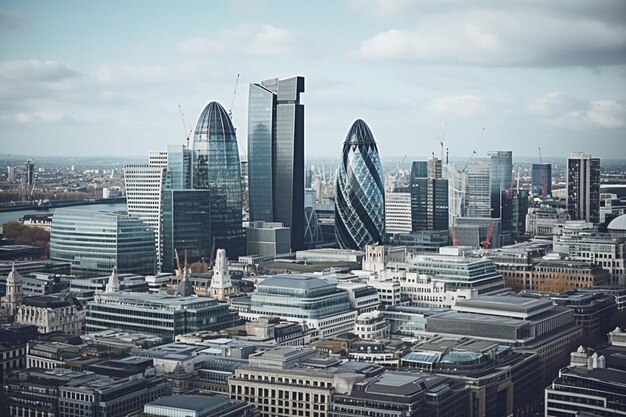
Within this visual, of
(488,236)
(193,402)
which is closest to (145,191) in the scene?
(488,236)

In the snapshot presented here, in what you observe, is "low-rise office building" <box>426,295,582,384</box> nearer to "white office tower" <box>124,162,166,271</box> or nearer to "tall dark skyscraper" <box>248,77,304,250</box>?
"white office tower" <box>124,162,166,271</box>

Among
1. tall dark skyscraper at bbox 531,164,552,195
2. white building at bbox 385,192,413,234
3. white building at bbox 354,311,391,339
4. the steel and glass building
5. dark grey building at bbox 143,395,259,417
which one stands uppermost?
tall dark skyscraper at bbox 531,164,552,195

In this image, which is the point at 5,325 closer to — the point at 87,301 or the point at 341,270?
the point at 87,301

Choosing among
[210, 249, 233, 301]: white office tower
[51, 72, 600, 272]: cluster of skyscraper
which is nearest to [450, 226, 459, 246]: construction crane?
[51, 72, 600, 272]: cluster of skyscraper

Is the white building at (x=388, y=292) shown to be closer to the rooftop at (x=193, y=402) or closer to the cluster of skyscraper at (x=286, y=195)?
the cluster of skyscraper at (x=286, y=195)

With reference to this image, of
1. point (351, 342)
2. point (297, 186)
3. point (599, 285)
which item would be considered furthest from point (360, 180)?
point (351, 342)

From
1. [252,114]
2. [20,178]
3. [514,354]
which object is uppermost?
[252,114]
